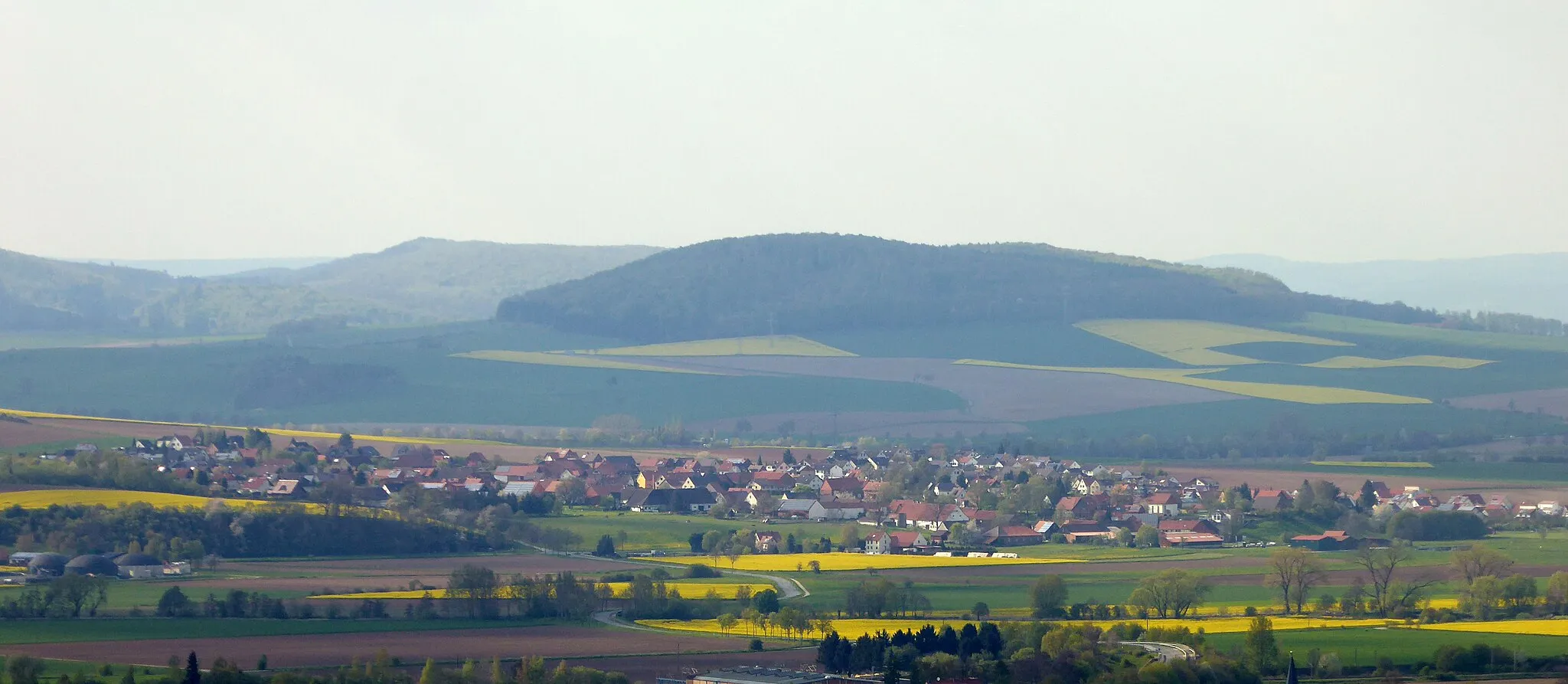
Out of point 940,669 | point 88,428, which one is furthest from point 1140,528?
point 88,428

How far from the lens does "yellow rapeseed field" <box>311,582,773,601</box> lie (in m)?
59.6

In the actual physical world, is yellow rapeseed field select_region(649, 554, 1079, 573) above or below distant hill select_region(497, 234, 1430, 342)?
below

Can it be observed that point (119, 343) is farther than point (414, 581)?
Yes

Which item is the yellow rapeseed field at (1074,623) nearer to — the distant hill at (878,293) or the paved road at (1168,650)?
the paved road at (1168,650)

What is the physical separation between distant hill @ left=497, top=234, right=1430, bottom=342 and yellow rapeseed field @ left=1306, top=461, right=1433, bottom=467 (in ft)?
199

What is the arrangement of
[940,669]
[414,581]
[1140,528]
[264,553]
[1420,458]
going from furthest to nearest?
1. [1420,458]
2. [1140,528]
3. [264,553]
4. [414,581]
5. [940,669]

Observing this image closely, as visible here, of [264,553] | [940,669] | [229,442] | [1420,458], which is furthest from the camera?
[1420,458]

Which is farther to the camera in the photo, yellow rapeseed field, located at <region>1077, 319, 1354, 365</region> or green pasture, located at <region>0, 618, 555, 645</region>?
yellow rapeseed field, located at <region>1077, 319, 1354, 365</region>

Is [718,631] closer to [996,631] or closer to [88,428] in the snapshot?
[996,631]

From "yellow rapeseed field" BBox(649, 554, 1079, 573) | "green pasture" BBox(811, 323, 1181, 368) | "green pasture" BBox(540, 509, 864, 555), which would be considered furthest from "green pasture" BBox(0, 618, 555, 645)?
"green pasture" BBox(811, 323, 1181, 368)

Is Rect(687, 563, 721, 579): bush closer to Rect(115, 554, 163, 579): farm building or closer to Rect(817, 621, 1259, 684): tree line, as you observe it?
Rect(115, 554, 163, 579): farm building

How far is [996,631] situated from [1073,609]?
880 centimetres

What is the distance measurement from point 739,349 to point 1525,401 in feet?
168

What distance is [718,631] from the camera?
56438 millimetres
